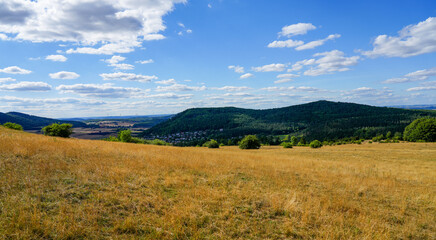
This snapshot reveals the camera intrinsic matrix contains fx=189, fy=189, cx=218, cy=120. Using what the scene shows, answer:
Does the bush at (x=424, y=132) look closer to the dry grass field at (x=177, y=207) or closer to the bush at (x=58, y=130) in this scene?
the dry grass field at (x=177, y=207)

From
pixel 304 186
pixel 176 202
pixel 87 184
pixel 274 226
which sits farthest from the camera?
pixel 304 186

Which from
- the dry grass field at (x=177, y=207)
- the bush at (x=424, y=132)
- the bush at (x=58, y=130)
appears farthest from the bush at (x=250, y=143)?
the bush at (x=424, y=132)

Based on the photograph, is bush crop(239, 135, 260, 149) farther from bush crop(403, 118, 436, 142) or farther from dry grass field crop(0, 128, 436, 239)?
bush crop(403, 118, 436, 142)

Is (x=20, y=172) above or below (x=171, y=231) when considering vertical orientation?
above

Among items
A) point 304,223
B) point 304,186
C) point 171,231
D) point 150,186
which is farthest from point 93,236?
point 304,186

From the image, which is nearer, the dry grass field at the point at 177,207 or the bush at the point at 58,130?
the dry grass field at the point at 177,207

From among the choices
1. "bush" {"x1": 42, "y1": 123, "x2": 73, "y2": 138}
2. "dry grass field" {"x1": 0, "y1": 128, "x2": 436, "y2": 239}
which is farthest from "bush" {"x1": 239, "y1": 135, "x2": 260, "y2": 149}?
"dry grass field" {"x1": 0, "y1": 128, "x2": 436, "y2": 239}

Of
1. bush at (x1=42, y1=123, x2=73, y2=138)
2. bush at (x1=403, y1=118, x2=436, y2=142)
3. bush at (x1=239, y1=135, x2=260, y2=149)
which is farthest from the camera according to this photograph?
bush at (x1=239, y1=135, x2=260, y2=149)

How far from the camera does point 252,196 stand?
717cm

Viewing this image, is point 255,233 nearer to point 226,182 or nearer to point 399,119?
point 226,182

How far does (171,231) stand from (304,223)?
377cm

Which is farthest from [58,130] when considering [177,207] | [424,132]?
[424,132]

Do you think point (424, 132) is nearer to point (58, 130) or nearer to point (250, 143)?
point (250, 143)

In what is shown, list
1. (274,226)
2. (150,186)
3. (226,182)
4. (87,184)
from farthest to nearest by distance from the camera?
(226,182)
(150,186)
(87,184)
(274,226)
